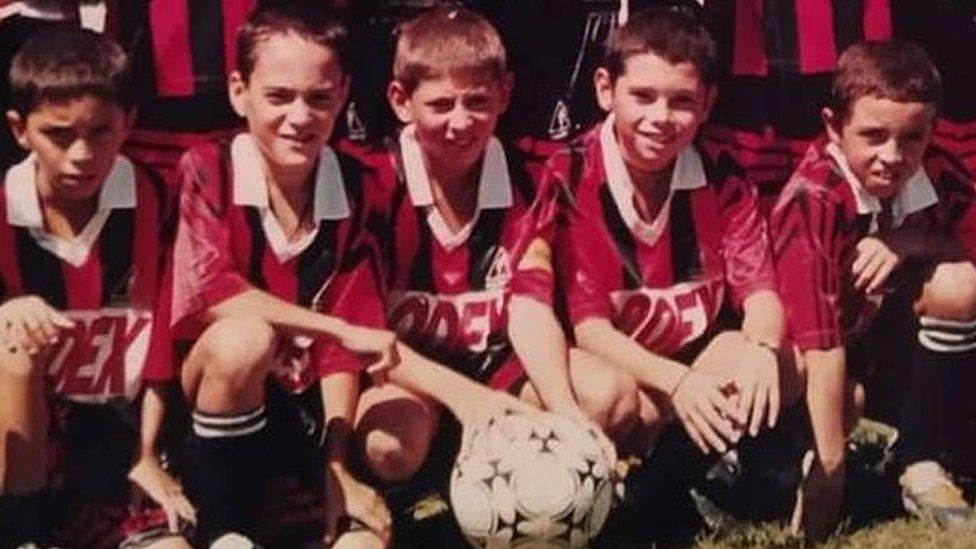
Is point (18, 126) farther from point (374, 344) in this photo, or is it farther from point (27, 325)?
point (374, 344)

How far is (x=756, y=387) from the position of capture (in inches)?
219

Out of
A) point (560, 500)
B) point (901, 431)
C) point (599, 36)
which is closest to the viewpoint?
point (560, 500)

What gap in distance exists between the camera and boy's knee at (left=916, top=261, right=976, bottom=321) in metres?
5.83

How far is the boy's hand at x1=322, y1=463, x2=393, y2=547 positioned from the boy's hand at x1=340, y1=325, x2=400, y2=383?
318 millimetres

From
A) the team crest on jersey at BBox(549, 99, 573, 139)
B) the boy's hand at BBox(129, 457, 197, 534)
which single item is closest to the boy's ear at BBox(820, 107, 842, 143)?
the team crest on jersey at BBox(549, 99, 573, 139)

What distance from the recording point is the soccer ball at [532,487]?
518 cm

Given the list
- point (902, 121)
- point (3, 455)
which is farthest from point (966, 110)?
point (3, 455)

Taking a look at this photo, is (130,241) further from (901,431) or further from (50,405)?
(901,431)

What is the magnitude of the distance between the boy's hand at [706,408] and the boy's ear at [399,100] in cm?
107

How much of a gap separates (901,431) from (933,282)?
0.47 metres

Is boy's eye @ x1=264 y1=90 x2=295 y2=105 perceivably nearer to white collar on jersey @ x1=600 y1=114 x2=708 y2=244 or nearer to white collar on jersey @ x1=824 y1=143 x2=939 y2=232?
white collar on jersey @ x1=600 y1=114 x2=708 y2=244

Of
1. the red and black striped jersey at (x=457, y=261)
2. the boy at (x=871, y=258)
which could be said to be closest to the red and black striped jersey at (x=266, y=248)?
the red and black striped jersey at (x=457, y=261)

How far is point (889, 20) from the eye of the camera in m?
5.81

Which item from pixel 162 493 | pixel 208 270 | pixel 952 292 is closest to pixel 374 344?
pixel 208 270
